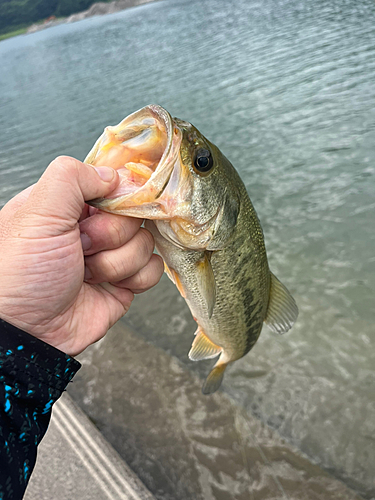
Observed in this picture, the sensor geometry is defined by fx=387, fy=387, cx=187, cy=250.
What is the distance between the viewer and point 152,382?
362cm

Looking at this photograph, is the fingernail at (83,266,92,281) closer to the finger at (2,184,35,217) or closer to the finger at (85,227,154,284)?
the finger at (85,227,154,284)

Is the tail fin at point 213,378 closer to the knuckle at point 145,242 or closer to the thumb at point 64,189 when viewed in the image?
the knuckle at point 145,242

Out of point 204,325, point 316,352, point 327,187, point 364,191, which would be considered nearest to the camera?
point 204,325

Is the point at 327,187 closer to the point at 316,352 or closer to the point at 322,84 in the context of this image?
the point at 316,352

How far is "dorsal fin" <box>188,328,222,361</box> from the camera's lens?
108 inches

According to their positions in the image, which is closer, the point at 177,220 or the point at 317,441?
the point at 177,220

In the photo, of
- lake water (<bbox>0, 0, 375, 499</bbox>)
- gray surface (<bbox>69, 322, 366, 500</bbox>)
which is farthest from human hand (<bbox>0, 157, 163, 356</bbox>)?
lake water (<bbox>0, 0, 375, 499</bbox>)

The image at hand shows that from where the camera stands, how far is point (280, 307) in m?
2.46

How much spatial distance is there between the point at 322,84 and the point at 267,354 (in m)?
8.52

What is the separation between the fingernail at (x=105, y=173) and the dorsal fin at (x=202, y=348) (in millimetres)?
1498

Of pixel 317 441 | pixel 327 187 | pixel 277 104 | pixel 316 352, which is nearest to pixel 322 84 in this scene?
pixel 277 104

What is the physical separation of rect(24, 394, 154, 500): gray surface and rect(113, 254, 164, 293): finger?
56.2 inches

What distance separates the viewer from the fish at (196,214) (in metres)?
1.60

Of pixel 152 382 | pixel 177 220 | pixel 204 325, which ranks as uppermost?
pixel 177 220
